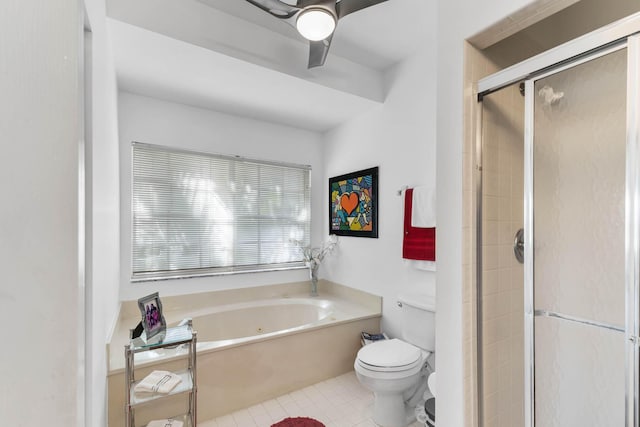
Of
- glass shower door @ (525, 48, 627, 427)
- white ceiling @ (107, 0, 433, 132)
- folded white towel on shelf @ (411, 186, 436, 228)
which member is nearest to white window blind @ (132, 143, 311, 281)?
white ceiling @ (107, 0, 433, 132)

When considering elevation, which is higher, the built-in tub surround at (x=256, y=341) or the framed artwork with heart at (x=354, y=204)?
the framed artwork with heart at (x=354, y=204)

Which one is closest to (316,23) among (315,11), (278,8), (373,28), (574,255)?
(315,11)

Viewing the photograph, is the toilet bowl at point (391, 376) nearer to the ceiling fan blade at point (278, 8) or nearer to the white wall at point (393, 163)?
the white wall at point (393, 163)

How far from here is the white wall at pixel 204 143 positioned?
2605 millimetres

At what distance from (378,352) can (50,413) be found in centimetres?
180

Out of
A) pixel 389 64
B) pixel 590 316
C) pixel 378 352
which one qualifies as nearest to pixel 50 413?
pixel 590 316

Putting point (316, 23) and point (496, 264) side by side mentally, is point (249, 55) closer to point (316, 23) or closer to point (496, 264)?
point (316, 23)

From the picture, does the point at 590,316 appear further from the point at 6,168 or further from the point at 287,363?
the point at 287,363

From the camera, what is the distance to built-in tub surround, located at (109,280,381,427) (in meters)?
1.99

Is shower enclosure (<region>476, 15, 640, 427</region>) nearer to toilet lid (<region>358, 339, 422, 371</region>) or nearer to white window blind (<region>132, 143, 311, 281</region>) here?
toilet lid (<region>358, 339, 422, 371</region>)

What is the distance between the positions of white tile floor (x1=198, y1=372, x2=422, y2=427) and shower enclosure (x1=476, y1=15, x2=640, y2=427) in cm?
110

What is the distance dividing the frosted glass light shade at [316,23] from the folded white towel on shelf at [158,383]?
6.88 feet

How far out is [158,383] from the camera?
164 centimetres

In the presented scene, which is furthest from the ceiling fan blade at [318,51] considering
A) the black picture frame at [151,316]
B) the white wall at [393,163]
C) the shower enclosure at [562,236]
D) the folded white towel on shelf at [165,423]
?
the folded white towel on shelf at [165,423]
